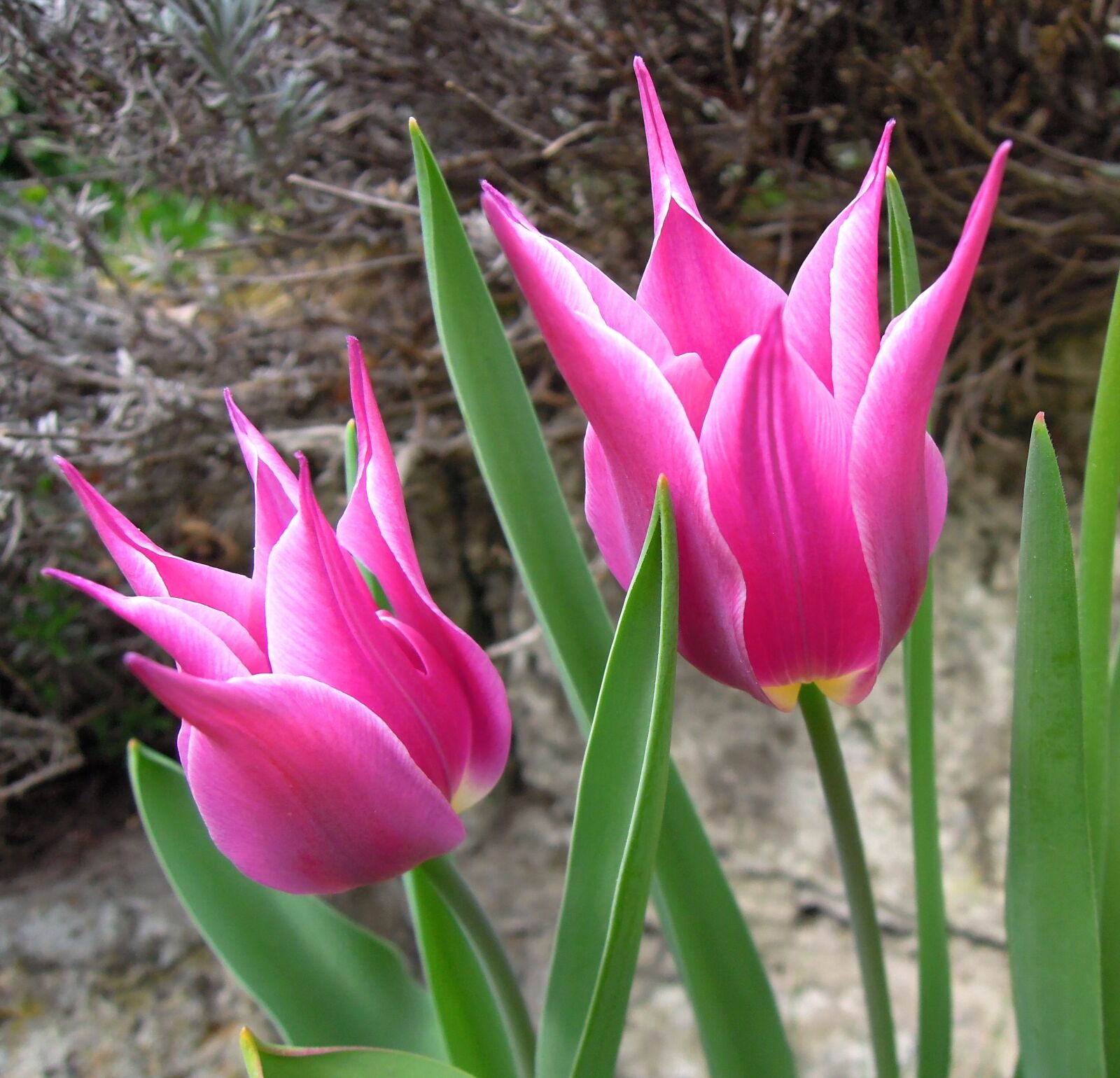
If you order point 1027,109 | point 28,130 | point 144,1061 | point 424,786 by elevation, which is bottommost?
point 144,1061

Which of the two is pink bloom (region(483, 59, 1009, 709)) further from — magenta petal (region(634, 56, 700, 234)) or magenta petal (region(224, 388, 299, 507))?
magenta petal (region(224, 388, 299, 507))

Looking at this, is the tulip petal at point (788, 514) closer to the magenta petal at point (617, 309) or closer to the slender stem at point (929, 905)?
the magenta petal at point (617, 309)

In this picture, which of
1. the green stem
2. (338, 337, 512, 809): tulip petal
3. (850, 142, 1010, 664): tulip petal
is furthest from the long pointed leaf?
(338, 337, 512, 809): tulip petal

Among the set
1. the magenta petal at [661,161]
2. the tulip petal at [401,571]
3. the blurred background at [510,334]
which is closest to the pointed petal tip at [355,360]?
the tulip petal at [401,571]

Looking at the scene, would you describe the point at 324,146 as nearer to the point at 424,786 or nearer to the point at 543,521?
the point at 543,521

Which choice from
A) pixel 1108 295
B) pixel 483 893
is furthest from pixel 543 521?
pixel 1108 295

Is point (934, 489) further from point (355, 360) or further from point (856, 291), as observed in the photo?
point (355, 360)
